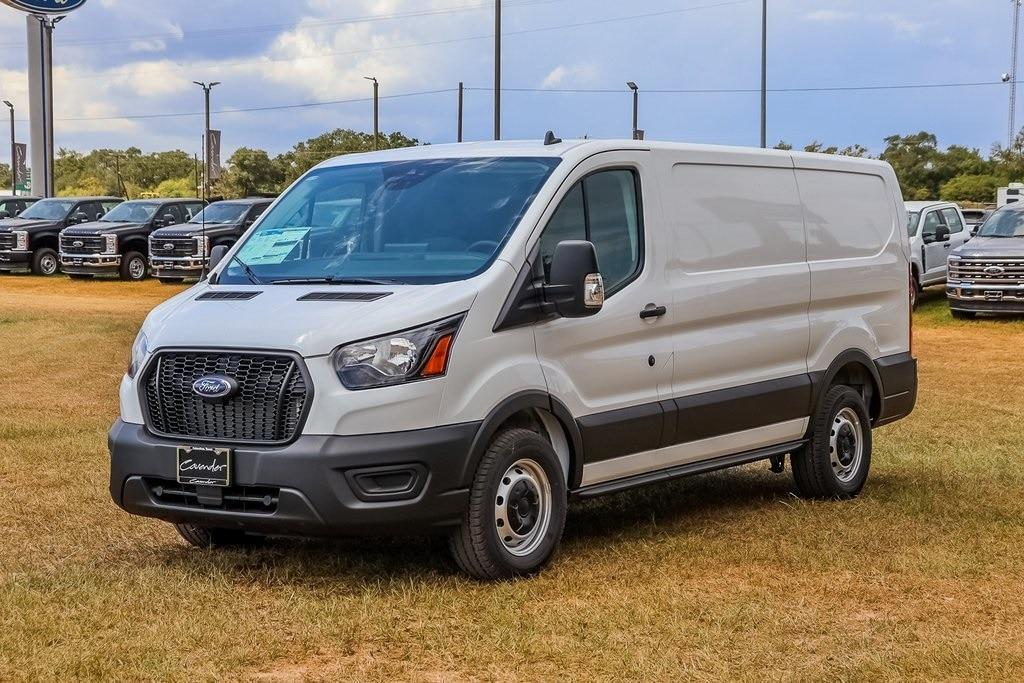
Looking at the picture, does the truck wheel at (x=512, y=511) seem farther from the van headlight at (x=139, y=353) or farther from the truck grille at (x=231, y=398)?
the van headlight at (x=139, y=353)

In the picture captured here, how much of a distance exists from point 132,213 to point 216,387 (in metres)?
29.0

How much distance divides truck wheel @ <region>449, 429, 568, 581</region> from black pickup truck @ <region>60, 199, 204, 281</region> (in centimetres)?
2756

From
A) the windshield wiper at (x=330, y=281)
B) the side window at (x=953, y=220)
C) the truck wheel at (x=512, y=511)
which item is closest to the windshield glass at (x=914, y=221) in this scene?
the side window at (x=953, y=220)

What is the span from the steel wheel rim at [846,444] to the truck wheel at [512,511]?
8.84 ft

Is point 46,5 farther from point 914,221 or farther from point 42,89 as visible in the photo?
point 914,221

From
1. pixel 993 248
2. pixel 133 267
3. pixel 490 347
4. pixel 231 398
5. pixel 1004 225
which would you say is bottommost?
pixel 231 398

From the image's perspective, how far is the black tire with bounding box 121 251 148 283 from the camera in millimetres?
33562

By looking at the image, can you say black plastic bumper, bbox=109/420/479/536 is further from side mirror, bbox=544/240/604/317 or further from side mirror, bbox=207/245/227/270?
side mirror, bbox=207/245/227/270

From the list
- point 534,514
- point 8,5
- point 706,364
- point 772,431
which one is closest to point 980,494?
point 772,431

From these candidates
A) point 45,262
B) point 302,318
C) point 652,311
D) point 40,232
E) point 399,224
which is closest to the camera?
point 302,318

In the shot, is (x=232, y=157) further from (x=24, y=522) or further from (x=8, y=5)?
(x=24, y=522)

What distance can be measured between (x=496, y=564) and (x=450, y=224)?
162 cm

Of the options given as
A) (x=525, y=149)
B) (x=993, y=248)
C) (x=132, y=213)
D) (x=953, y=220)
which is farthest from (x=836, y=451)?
(x=132, y=213)

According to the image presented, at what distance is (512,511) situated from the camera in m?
6.70
